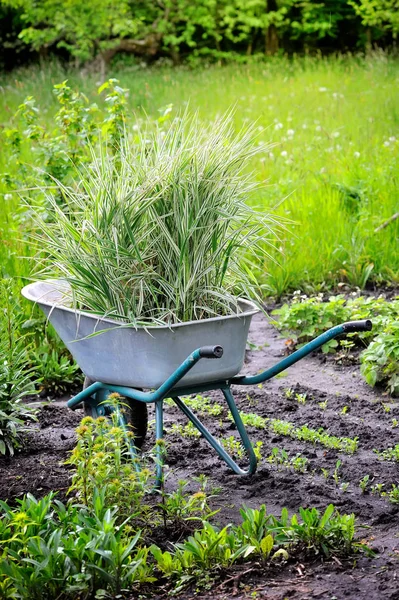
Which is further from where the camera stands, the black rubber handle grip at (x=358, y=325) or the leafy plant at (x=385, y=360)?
the leafy plant at (x=385, y=360)

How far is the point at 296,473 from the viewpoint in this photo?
3.04 m

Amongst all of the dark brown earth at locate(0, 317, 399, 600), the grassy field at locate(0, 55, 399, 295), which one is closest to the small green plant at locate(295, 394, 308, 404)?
the dark brown earth at locate(0, 317, 399, 600)

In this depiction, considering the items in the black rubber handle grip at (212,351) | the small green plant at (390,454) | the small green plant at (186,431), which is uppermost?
the black rubber handle grip at (212,351)

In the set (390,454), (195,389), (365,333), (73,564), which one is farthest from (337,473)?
(365,333)

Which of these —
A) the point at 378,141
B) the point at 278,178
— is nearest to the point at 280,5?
the point at 378,141

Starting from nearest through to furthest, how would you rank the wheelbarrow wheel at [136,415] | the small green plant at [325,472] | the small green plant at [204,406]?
1. the small green plant at [325,472]
2. the wheelbarrow wheel at [136,415]
3. the small green plant at [204,406]

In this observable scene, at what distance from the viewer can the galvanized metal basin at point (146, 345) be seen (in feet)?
8.83

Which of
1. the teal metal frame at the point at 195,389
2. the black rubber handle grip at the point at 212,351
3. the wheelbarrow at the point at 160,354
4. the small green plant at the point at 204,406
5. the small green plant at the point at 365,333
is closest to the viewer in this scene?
the black rubber handle grip at the point at 212,351

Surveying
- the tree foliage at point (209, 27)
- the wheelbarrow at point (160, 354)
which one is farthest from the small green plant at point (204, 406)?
the tree foliage at point (209, 27)

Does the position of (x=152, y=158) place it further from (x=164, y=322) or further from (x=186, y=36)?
(x=186, y=36)

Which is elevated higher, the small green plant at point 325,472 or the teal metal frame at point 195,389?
the teal metal frame at point 195,389

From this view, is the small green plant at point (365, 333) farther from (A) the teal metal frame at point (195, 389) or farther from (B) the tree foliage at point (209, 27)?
(B) the tree foliage at point (209, 27)

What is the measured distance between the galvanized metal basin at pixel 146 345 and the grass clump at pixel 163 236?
70mm

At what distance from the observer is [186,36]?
19.0 metres
